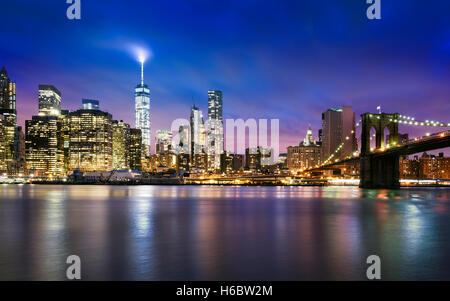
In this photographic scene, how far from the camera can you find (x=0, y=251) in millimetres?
16391

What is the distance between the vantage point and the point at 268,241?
63.8 feet

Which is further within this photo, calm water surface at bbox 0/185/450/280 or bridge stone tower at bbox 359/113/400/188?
bridge stone tower at bbox 359/113/400/188

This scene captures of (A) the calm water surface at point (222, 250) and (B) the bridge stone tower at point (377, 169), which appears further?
(B) the bridge stone tower at point (377, 169)

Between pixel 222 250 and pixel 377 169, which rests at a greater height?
pixel 377 169

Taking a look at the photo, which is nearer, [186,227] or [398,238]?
[398,238]

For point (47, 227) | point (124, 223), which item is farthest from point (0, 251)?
point (124, 223)

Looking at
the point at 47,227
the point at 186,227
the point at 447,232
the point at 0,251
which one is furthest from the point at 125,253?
the point at 447,232

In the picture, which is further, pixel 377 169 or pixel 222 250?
pixel 377 169

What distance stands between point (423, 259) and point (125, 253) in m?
13.2
